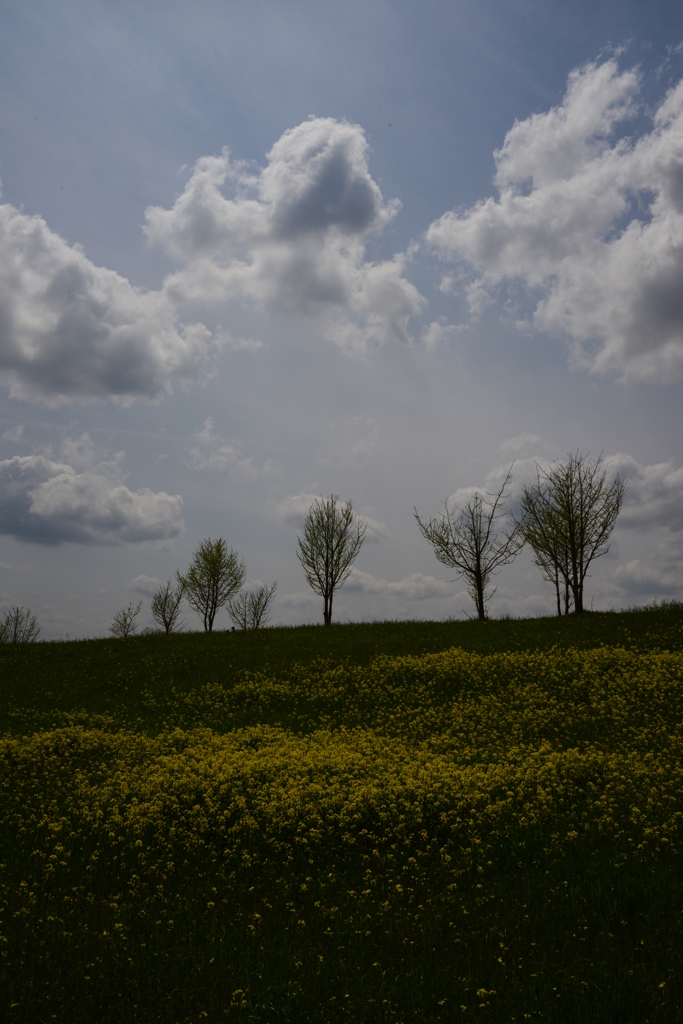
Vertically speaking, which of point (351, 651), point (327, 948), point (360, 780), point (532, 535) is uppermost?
point (532, 535)

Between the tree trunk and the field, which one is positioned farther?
the tree trunk

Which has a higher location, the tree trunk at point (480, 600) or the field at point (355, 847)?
the tree trunk at point (480, 600)

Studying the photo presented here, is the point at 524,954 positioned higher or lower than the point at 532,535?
lower

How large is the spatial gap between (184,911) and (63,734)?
37.3 feet

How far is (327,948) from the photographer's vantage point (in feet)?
28.2

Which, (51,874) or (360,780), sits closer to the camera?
(51,874)

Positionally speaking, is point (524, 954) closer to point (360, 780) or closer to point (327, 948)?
point (327, 948)

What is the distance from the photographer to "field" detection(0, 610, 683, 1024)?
24.7 feet

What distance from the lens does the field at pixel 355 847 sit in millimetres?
7535

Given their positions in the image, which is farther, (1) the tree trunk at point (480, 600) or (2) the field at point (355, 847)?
(1) the tree trunk at point (480, 600)

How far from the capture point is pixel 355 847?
11781 millimetres

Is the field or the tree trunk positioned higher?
the tree trunk

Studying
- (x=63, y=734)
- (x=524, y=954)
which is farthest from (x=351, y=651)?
(x=524, y=954)

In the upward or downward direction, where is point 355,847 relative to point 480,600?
downward
